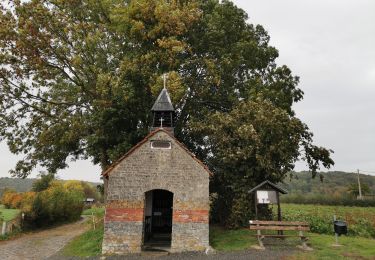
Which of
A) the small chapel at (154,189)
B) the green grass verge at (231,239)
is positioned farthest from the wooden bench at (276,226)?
the small chapel at (154,189)

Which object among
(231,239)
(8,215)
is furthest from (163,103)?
(8,215)

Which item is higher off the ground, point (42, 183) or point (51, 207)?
point (42, 183)

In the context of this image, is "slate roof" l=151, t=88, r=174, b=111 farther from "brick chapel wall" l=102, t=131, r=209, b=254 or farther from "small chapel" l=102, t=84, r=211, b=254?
"brick chapel wall" l=102, t=131, r=209, b=254

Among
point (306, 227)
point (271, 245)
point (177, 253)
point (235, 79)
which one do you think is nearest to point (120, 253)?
point (177, 253)

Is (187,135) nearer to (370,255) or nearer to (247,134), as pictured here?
(247,134)

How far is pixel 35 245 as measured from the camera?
20.1 metres

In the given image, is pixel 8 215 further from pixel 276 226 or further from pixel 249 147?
pixel 276 226

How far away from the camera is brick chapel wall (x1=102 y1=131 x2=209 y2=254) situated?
50.0ft

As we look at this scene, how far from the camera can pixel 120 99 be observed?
1978 cm

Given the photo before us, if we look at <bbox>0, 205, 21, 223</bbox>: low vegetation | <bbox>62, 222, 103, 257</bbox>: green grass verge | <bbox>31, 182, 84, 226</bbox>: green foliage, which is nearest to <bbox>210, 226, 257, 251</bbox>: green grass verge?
<bbox>62, 222, 103, 257</bbox>: green grass verge

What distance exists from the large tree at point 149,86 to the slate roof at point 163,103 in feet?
2.38

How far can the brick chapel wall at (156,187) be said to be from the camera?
50.0 ft

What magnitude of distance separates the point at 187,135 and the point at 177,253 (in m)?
10.2

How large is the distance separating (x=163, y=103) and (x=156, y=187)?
17.1ft
